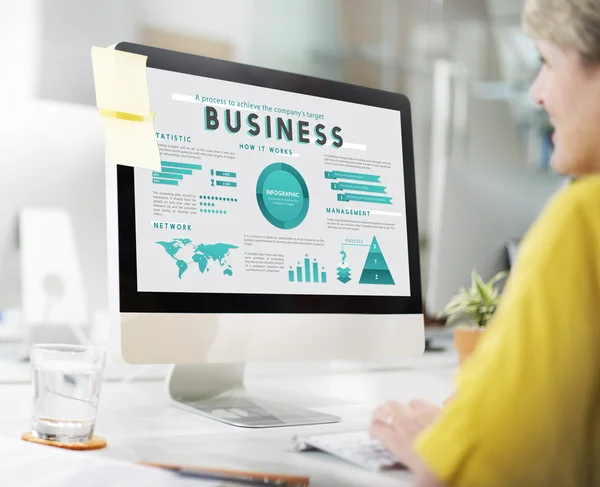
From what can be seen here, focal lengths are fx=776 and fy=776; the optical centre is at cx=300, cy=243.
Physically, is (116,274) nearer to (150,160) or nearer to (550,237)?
(150,160)

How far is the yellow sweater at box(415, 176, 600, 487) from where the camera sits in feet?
1.86

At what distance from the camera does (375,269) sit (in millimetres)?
1325

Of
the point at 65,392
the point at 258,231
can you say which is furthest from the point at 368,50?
the point at 65,392

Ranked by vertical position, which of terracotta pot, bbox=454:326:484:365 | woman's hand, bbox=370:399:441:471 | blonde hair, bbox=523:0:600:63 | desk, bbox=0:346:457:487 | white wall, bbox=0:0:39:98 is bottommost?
desk, bbox=0:346:457:487

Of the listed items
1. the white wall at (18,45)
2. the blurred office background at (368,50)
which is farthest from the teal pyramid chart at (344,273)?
the white wall at (18,45)

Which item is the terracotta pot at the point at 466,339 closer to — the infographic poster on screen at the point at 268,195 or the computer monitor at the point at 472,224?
the infographic poster on screen at the point at 268,195

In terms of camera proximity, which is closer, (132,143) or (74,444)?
(74,444)

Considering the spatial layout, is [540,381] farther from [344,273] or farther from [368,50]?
[368,50]

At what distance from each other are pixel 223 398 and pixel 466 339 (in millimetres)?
427

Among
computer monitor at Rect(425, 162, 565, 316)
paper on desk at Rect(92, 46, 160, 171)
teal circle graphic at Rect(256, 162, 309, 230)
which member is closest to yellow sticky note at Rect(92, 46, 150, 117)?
paper on desk at Rect(92, 46, 160, 171)

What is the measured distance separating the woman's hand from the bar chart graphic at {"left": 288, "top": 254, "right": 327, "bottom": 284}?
1.19 ft

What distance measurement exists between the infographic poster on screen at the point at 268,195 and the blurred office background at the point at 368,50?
154cm

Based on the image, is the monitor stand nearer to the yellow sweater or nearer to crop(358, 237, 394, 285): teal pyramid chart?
crop(358, 237, 394, 285): teal pyramid chart

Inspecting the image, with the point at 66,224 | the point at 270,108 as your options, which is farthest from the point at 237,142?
the point at 66,224
